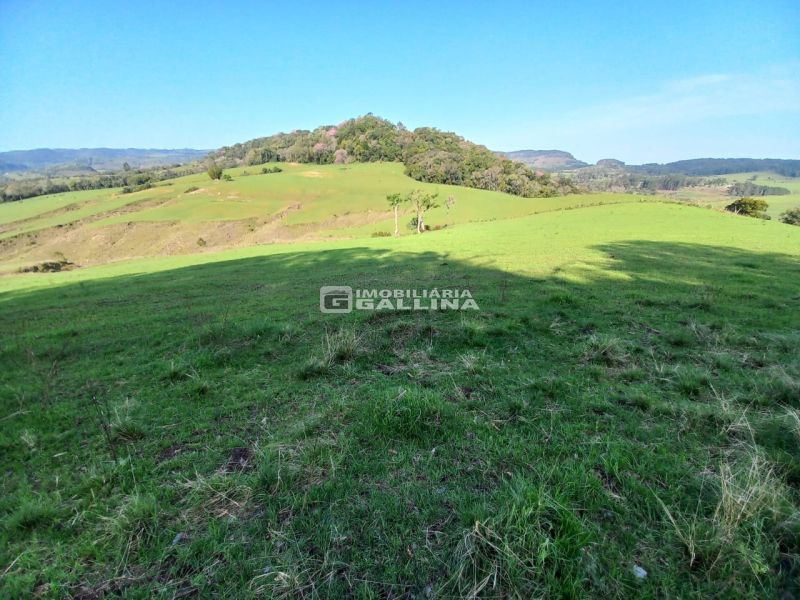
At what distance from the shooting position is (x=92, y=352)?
708cm

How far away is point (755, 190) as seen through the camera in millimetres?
107875

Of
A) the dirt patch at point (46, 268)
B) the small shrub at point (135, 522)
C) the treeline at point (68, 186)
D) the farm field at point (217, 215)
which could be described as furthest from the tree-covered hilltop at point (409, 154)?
the small shrub at point (135, 522)

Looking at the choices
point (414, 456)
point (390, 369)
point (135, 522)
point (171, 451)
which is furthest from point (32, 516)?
point (390, 369)

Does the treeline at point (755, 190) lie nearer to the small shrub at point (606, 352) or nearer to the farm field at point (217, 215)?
the farm field at point (217, 215)

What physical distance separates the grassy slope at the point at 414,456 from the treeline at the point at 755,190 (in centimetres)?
13763

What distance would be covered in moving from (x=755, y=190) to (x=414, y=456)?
153833mm

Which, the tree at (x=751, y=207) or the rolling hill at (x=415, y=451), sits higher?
the tree at (x=751, y=207)

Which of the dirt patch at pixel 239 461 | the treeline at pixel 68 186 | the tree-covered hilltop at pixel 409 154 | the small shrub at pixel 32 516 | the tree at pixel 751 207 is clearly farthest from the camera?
the tree-covered hilltop at pixel 409 154

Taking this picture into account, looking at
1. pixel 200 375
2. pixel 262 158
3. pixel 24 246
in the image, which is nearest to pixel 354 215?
pixel 24 246

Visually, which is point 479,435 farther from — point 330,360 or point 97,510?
point 97,510

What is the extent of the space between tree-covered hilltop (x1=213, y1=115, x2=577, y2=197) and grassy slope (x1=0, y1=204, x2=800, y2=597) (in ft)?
267

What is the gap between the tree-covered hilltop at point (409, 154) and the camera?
277 feet

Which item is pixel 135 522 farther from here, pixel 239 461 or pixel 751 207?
pixel 751 207

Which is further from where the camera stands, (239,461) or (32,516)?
(239,461)
